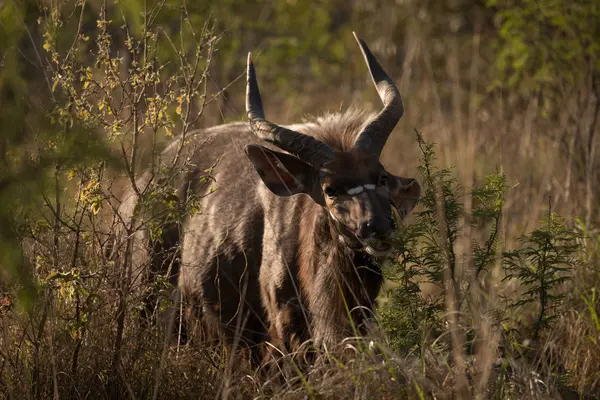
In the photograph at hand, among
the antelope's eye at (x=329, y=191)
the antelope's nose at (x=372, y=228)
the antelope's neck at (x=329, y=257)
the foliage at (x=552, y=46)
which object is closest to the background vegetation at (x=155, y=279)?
the antelope's nose at (x=372, y=228)

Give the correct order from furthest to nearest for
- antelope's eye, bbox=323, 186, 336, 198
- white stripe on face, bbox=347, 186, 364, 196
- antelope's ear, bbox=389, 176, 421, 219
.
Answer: antelope's ear, bbox=389, 176, 421, 219
antelope's eye, bbox=323, 186, 336, 198
white stripe on face, bbox=347, 186, 364, 196

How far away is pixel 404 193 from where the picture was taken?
543 cm

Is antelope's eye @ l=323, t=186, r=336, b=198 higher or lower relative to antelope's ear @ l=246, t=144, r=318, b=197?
lower

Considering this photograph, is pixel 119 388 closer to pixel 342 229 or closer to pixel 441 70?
pixel 342 229

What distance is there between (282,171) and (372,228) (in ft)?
2.91

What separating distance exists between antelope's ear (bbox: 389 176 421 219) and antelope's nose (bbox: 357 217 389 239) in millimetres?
405

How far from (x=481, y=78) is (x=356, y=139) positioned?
6791 mm

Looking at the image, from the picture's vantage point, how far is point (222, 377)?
4.77 meters

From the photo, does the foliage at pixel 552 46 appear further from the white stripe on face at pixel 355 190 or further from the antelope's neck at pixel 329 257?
the white stripe on face at pixel 355 190

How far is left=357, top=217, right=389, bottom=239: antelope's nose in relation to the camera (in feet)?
16.0

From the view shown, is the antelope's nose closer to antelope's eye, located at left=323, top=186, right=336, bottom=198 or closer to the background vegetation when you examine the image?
the background vegetation

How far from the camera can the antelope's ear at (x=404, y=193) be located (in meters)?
5.34

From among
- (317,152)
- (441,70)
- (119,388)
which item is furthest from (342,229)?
(441,70)

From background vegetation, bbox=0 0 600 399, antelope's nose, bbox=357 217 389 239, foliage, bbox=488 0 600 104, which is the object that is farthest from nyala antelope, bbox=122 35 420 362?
foliage, bbox=488 0 600 104
